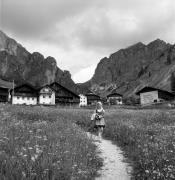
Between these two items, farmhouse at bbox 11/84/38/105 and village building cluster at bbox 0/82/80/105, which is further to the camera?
village building cluster at bbox 0/82/80/105

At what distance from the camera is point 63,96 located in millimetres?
105438

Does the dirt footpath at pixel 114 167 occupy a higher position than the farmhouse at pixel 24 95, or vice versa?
the farmhouse at pixel 24 95

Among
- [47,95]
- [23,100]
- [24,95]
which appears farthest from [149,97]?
[23,100]

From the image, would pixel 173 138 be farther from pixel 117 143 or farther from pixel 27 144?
pixel 27 144

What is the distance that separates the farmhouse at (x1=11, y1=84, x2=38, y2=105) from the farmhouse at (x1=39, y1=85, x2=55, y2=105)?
1.95m

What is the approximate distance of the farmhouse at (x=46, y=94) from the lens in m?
104

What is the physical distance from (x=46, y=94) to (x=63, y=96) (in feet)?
20.4

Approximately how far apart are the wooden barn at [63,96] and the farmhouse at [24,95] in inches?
296

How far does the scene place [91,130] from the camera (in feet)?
62.4

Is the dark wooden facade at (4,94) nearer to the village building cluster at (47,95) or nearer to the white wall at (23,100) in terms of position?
the village building cluster at (47,95)

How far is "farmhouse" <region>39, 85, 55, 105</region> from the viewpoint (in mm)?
104375

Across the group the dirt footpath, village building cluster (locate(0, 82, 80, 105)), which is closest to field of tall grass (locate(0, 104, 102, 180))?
the dirt footpath

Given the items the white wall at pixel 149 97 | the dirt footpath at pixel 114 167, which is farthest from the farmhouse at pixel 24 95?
the dirt footpath at pixel 114 167

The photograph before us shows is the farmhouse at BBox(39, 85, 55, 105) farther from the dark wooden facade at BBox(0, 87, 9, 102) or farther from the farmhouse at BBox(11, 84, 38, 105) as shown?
the dark wooden facade at BBox(0, 87, 9, 102)
